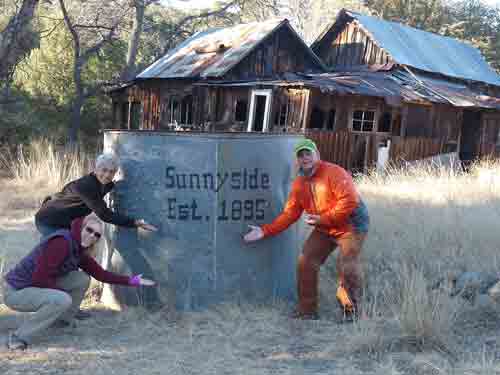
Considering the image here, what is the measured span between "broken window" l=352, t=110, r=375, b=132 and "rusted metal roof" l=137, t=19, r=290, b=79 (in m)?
3.93

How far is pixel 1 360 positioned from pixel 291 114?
469 inches

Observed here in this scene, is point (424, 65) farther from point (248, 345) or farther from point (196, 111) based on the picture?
point (248, 345)

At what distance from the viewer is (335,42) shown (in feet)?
68.9

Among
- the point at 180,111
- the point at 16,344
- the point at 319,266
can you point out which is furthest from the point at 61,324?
the point at 180,111

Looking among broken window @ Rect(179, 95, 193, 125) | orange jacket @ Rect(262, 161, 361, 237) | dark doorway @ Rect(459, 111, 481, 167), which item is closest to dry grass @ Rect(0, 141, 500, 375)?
orange jacket @ Rect(262, 161, 361, 237)

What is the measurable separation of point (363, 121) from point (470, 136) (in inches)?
230

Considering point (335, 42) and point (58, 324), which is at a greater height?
point (335, 42)

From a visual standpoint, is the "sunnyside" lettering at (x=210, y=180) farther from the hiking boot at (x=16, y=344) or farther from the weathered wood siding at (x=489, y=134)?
the weathered wood siding at (x=489, y=134)

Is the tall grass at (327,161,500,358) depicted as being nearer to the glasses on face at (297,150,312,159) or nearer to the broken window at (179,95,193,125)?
the glasses on face at (297,150,312,159)

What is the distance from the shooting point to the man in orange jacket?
4516 millimetres

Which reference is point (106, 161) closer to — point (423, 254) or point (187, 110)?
point (423, 254)

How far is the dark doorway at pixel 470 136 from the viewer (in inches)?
768

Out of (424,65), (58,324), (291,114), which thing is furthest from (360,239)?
(424,65)

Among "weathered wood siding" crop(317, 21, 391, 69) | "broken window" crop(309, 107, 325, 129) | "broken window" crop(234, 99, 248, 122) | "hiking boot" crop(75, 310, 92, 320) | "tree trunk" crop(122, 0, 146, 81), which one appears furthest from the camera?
"tree trunk" crop(122, 0, 146, 81)
